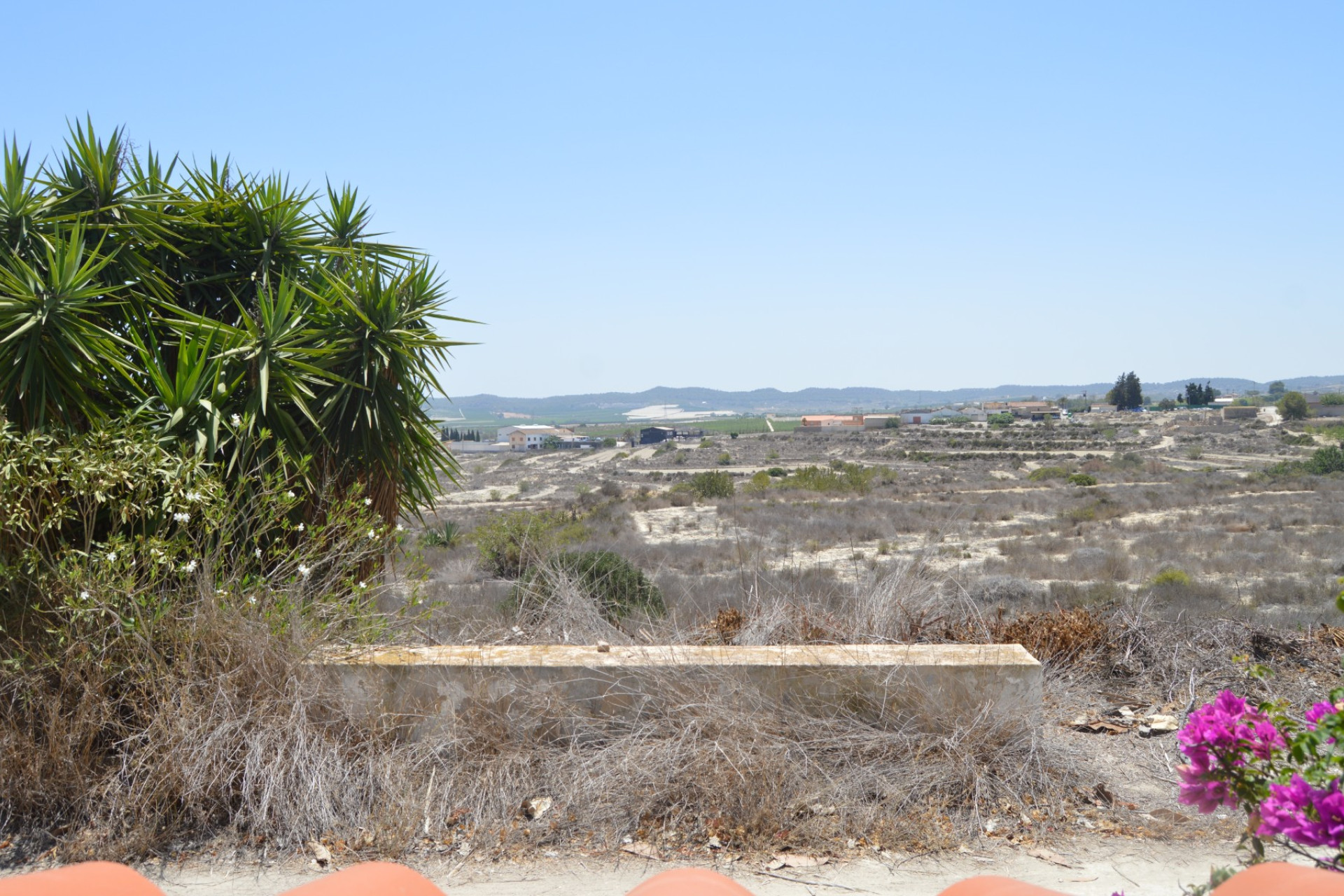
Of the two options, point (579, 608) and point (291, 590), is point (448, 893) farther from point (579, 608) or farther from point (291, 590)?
point (579, 608)

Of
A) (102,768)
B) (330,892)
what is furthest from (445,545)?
(330,892)

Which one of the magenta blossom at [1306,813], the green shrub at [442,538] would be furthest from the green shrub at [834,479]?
the magenta blossom at [1306,813]

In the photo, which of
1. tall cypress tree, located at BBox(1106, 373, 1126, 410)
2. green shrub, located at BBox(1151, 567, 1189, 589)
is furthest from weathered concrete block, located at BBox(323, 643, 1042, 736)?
tall cypress tree, located at BBox(1106, 373, 1126, 410)

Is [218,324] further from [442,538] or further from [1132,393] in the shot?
[1132,393]

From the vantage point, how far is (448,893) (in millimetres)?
3469

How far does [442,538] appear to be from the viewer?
18609 millimetres

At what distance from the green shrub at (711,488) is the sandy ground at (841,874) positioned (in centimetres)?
2620

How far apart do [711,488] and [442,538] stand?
47.1 feet

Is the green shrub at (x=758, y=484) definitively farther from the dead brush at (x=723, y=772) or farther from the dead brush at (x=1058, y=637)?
the dead brush at (x=723, y=772)

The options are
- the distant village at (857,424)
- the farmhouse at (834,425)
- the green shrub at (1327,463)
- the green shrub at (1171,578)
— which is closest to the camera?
the green shrub at (1171,578)

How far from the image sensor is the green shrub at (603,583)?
6016 millimetres

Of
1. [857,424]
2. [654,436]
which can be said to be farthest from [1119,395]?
[654,436]

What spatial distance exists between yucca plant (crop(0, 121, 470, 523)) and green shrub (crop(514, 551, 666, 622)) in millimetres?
1132

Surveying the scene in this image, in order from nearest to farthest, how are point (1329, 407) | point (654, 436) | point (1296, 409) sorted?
point (1296, 409)
point (1329, 407)
point (654, 436)
